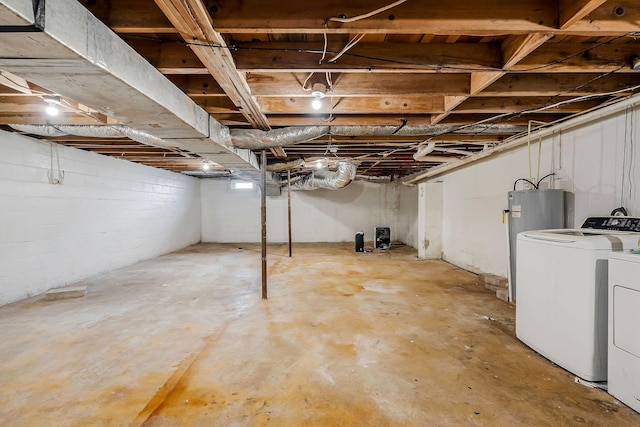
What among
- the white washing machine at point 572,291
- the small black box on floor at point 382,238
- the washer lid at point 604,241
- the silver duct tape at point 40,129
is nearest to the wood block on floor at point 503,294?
the white washing machine at point 572,291

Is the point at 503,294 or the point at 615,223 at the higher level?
the point at 615,223

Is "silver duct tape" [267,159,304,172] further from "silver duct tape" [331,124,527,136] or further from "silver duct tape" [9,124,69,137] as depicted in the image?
"silver duct tape" [9,124,69,137]

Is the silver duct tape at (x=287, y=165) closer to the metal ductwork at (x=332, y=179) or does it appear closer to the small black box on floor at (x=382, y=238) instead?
the metal ductwork at (x=332, y=179)

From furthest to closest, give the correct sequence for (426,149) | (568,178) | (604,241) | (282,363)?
1. (426,149)
2. (568,178)
3. (282,363)
4. (604,241)

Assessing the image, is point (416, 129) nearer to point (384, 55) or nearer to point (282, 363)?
point (384, 55)

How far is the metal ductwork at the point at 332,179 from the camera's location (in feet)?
18.5

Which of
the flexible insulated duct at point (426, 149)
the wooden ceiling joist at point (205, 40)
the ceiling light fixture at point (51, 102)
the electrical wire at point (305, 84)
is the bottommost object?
the flexible insulated duct at point (426, 149)

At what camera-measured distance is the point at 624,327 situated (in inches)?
64.7

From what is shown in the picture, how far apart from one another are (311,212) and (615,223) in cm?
686

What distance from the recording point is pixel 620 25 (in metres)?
1.51

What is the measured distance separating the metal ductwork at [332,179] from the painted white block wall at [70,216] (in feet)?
10.5

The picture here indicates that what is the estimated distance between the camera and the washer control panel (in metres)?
1.99

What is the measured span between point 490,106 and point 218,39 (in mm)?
2295

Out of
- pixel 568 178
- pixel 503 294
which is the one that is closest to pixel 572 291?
pixel 568 178
